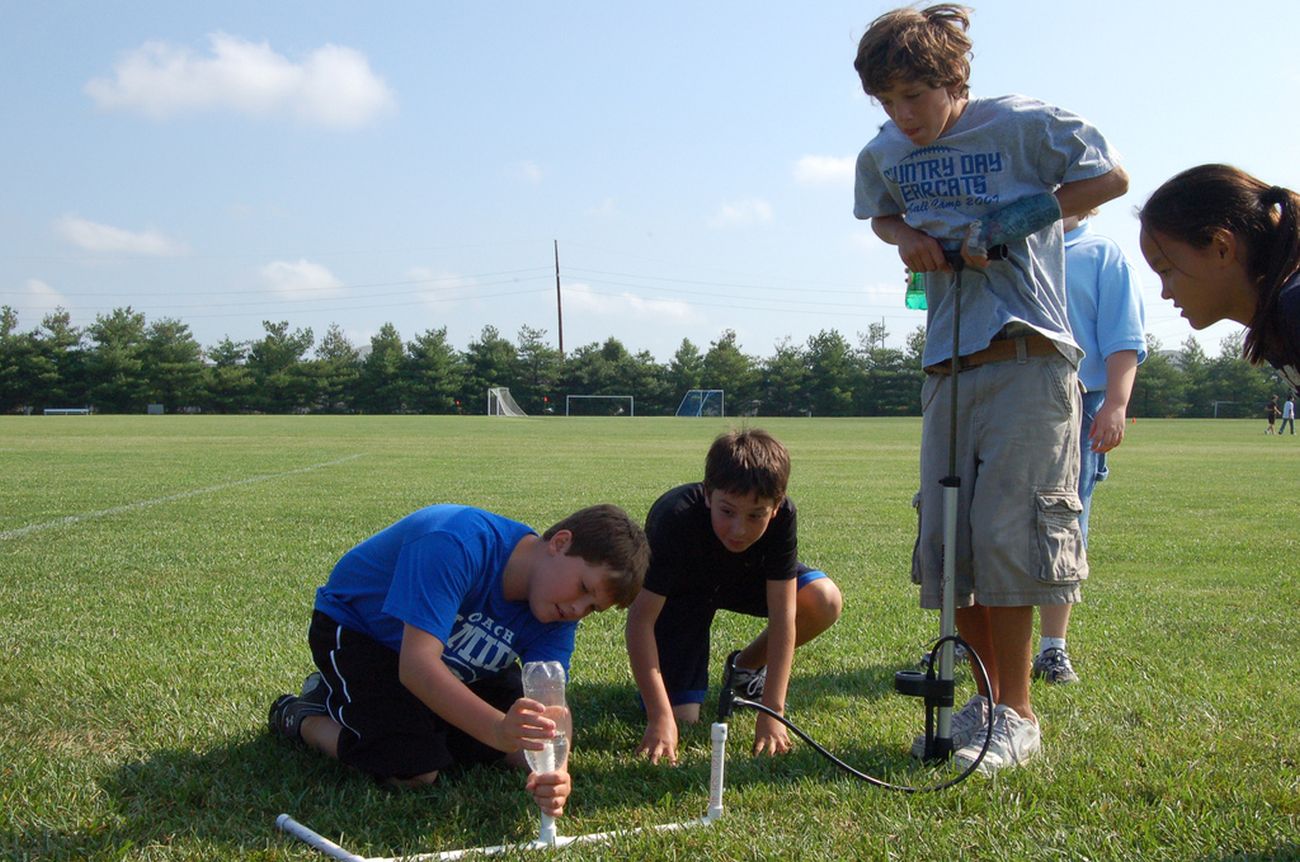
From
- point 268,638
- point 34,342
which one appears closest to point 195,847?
point 268,638

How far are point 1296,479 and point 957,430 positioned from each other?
15.3 metres

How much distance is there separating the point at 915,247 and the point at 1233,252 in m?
0.89

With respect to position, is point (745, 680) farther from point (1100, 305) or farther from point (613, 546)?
point (1100, 305)

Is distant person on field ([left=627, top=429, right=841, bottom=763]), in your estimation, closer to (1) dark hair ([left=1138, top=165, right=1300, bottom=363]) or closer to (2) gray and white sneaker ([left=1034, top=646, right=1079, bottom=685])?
(2) gray and white sneaker ([left=1034, top=646, right=1079, bottom=685])

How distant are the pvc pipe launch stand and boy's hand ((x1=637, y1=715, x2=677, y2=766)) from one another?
533 millimetres

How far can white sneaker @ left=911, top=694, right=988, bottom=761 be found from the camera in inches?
126

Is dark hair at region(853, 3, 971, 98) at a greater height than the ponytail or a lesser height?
greater

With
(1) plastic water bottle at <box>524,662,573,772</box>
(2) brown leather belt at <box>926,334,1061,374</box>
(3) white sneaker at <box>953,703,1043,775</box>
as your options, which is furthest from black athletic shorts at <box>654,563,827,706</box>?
(1) plastic water bottle at <box>524,662,573,772</box>

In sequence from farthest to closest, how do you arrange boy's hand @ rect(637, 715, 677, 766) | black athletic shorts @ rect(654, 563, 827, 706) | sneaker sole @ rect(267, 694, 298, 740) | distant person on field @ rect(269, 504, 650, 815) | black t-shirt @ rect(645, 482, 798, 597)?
1. black athletic shorts @ rect(654, 563, 827, 706)
2. black t-shirt @ rect(645, 482, 798, 597)
3. sneaker sole @ rect(267, 694, 298, 740)
4. boy's hand @ rect(637, 715, 677, 766)
5. distant person on field @ rect(269, 504, 650, 815)

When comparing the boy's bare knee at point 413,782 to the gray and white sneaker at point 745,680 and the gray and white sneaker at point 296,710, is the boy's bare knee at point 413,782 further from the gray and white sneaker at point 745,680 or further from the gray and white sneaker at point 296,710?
the gray and white sneaker at point 745,680

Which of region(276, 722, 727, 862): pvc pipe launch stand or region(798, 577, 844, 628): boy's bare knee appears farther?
region(798, 577, 844, 628): boy's bare knee

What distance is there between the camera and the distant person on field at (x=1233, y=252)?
8.16 feet

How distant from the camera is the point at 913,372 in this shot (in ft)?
254

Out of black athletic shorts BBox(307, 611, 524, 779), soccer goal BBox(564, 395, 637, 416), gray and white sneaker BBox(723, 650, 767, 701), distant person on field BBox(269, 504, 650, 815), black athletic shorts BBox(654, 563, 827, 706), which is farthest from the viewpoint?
soccer goal BBox(564, 395, 637, 416)
